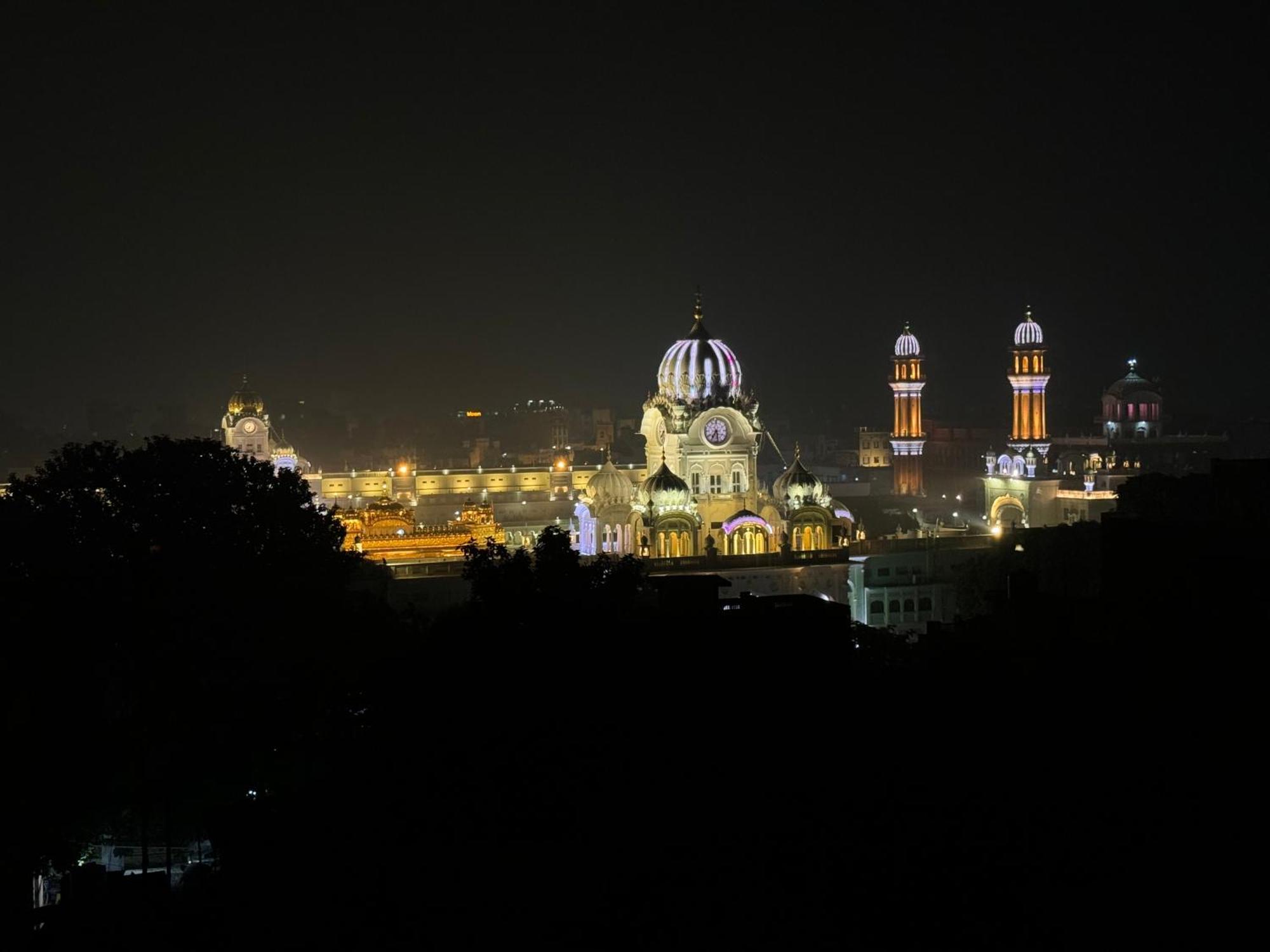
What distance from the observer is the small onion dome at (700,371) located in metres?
52.6

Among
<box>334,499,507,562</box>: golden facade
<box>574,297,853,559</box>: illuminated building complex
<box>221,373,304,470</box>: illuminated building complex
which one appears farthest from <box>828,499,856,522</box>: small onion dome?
<box>221,373,304,470</box>: illuminated building complex

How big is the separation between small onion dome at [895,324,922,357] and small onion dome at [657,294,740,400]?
31.3 m

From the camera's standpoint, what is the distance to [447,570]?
44.5 m

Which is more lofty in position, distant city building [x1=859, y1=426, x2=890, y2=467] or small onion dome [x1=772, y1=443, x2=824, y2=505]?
distant city building [x1=859, y1=426, x2=890, y2=467]

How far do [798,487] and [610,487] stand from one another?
17.4 ft

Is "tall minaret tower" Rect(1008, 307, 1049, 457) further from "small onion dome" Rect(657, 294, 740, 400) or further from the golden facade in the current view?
the golden facade

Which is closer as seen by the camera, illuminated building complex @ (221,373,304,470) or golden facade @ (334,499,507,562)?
golden facade @ (334,499,507,562)

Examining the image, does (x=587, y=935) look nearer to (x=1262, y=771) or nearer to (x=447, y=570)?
(x=1262, y=771)

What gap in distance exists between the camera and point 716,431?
168 feet

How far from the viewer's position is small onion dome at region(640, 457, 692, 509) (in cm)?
4775

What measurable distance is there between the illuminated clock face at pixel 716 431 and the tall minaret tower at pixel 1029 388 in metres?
24.6

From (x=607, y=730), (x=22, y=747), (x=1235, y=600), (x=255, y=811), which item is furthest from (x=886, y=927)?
(x=22, y=747)

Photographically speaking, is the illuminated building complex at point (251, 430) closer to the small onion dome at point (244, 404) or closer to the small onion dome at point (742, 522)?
the small onion dome at point (244, 404)

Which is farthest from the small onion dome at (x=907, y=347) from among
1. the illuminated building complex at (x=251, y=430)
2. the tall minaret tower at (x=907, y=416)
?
the illuminated building complex at (x=251, y=430)
